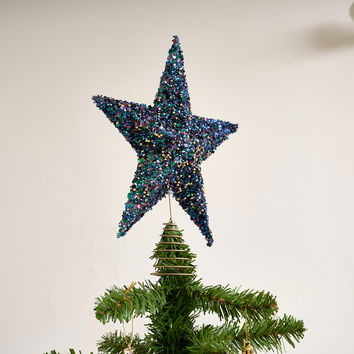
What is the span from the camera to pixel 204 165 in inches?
52.7

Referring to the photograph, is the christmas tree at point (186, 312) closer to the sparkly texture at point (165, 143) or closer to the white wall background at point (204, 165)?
the sparkly texture at point (165, 143)

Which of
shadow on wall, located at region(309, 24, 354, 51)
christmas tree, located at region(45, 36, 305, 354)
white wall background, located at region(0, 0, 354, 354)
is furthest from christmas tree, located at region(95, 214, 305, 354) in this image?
shadow on wall, located at region(309, 24, 354, 51)

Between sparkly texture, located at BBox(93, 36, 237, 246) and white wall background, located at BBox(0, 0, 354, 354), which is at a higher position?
white wall background, located at BBox(0, 0, 354, 354)

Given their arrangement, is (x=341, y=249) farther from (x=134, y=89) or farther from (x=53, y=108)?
(x=53, y=108)

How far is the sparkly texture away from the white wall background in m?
0.59

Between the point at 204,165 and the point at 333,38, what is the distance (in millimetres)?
528

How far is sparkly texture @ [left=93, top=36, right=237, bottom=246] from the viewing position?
2.19 ft

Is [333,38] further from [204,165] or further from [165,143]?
[165,143]

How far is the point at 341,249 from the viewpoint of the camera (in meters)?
1.31

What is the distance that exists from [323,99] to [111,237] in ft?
2.23

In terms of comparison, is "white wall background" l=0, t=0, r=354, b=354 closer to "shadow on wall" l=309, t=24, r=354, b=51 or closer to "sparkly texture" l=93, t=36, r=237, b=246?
"shadow on wall" l=309, t=24, r=354, b=51

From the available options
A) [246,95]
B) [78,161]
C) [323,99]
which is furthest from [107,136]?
[323,99]

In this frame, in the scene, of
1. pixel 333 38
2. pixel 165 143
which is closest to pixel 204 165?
pixel 333 38

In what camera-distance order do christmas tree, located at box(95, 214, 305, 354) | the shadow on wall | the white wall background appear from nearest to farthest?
christmas tree, located at box(95, 214, 305, 354), the white wall background, the shadow on wall
